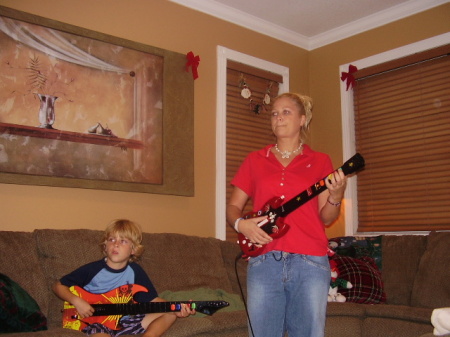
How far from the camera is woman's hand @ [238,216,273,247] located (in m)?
1.72

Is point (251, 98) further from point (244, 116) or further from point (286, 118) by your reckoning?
point (286, 118)

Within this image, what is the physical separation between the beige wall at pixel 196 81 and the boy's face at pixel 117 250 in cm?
75

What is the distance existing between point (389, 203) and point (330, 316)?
1.51m

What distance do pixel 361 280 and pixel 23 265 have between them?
211 cm

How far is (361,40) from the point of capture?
180 inches

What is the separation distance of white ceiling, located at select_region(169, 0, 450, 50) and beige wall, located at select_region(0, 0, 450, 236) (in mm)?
65

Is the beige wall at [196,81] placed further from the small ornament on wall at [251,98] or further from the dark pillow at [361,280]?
the dark pillow at [361,280]

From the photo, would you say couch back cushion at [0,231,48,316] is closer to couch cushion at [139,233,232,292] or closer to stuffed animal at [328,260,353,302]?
couch cushion at [139,233,232,292]

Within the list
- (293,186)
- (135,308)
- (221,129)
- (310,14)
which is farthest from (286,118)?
(310,14)

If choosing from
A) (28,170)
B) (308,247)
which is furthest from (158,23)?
(308,247)

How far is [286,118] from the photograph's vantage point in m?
1.91

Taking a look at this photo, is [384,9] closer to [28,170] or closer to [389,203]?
[389,203]

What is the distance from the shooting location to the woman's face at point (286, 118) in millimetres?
1914

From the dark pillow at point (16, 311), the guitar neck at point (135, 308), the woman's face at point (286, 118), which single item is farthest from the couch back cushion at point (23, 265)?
the woman's face at point (286, 118)
